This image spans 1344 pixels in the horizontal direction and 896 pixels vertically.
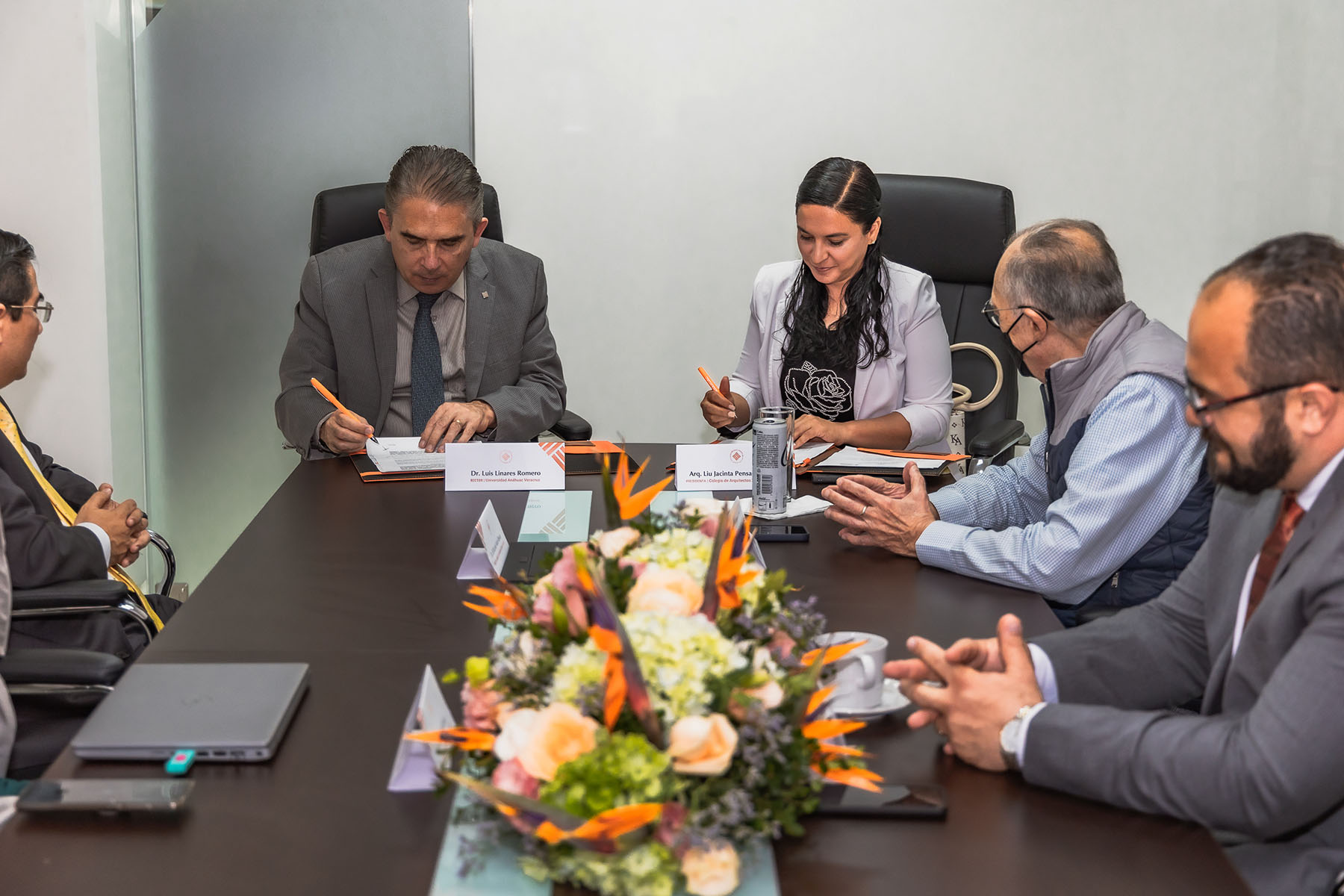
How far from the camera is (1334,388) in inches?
50.7

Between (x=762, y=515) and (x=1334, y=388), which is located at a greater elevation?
(x=1334, y=388)

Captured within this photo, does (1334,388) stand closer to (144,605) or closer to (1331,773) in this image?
(1331,773)

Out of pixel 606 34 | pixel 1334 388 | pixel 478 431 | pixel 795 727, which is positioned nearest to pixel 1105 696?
pixel 1334 388

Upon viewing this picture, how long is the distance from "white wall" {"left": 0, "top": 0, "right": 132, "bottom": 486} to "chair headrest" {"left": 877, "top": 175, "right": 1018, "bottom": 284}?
236 cm

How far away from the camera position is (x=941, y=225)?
3459mm

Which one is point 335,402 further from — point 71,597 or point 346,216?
point 346,216

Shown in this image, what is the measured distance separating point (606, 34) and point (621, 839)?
351cm

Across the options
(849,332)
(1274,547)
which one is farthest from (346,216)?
(1274,547)

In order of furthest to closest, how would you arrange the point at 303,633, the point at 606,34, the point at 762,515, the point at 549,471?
the point at 606,34 → the point at 549,471 → the point at 762,515 → the point at 303,633

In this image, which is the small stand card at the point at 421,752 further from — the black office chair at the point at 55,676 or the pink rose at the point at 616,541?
the black office chair at the point at 55,676

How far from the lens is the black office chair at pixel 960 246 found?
3.42 meters

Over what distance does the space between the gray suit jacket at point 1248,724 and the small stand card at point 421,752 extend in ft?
Answer: 2.07

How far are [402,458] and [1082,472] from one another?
1.46 meters

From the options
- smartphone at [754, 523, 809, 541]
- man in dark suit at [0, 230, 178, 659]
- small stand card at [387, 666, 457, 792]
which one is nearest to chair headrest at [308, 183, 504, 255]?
man in dark suit at [0, 230, 178, 659]
